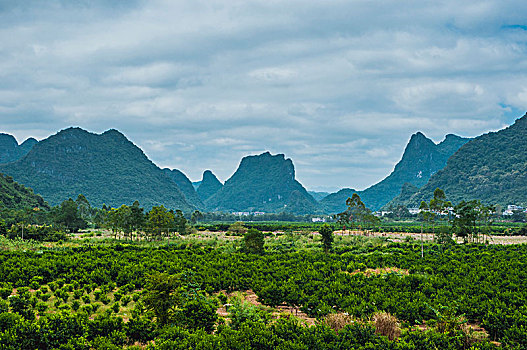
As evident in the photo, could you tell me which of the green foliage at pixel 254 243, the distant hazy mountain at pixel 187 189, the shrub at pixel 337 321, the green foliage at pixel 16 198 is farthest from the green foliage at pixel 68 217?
the distant hazy mountain at pixel 187 189

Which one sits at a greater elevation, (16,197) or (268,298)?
(16,197)

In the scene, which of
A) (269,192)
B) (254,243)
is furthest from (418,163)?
(254,243)

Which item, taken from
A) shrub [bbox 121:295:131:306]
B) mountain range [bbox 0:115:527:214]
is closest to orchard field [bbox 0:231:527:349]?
shrub [bbox 121:295:131:306]

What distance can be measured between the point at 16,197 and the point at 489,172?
404 feet

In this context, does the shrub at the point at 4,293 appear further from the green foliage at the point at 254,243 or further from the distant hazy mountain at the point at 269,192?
the distant hazy mountain at the point at 269,192

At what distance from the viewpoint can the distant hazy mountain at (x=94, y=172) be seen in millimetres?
121375

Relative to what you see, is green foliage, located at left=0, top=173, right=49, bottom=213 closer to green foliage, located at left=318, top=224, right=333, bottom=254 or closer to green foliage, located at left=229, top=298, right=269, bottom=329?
green foliage, located at left=318, top=224, right=333, bottom=254

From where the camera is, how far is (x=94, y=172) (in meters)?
137

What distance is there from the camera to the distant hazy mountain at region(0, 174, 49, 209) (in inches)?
2246

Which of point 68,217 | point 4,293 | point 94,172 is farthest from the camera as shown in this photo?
point 94,172

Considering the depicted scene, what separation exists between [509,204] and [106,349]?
4362 inches

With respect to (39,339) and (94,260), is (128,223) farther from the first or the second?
(39,339)

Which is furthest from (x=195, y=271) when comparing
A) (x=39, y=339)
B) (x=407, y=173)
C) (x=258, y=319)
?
(x=407, y=173)

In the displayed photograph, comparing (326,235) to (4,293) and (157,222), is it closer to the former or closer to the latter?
(157,222)
